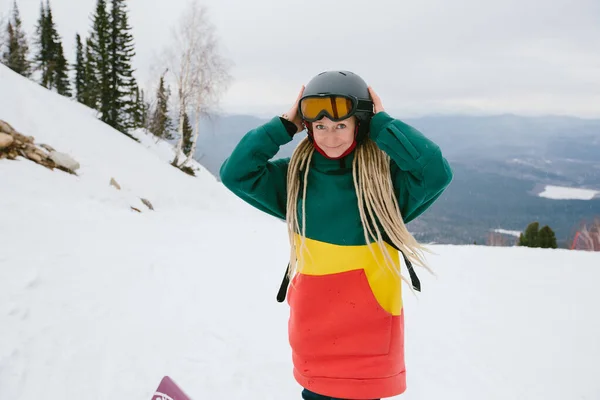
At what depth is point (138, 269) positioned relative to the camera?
A: 13.9 ft

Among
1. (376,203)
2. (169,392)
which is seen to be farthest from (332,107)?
(169,392)

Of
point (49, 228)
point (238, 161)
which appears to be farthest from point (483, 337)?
point (49, 228)

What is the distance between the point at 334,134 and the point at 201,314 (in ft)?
9.56

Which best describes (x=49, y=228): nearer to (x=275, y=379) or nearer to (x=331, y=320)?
(x=275, y=379)

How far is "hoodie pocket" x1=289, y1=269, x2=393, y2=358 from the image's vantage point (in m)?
1.59

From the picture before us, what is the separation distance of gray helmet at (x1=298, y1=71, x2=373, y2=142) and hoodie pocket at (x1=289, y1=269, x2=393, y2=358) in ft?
2.27

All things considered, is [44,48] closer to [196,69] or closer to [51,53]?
[51,53]

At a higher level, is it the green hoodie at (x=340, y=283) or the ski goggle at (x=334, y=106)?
the ski goggle at (x=334, y=106)

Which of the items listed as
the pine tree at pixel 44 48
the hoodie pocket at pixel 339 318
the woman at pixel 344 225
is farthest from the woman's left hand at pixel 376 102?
the pine tree at pixel 44 48

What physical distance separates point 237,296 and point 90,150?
8.67 metres

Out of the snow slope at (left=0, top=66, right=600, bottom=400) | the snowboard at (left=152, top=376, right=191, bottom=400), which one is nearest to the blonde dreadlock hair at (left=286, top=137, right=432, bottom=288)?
the snowboard at (left=152, top=376, right=191, bottom=400)

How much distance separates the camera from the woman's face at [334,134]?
156cm

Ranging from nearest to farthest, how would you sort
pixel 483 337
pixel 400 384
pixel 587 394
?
pixel 400 384 → pixel 587 394 → pixel 483 337

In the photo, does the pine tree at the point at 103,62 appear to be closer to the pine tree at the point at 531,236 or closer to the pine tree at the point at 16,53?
the pine tree at the point at 16,53
